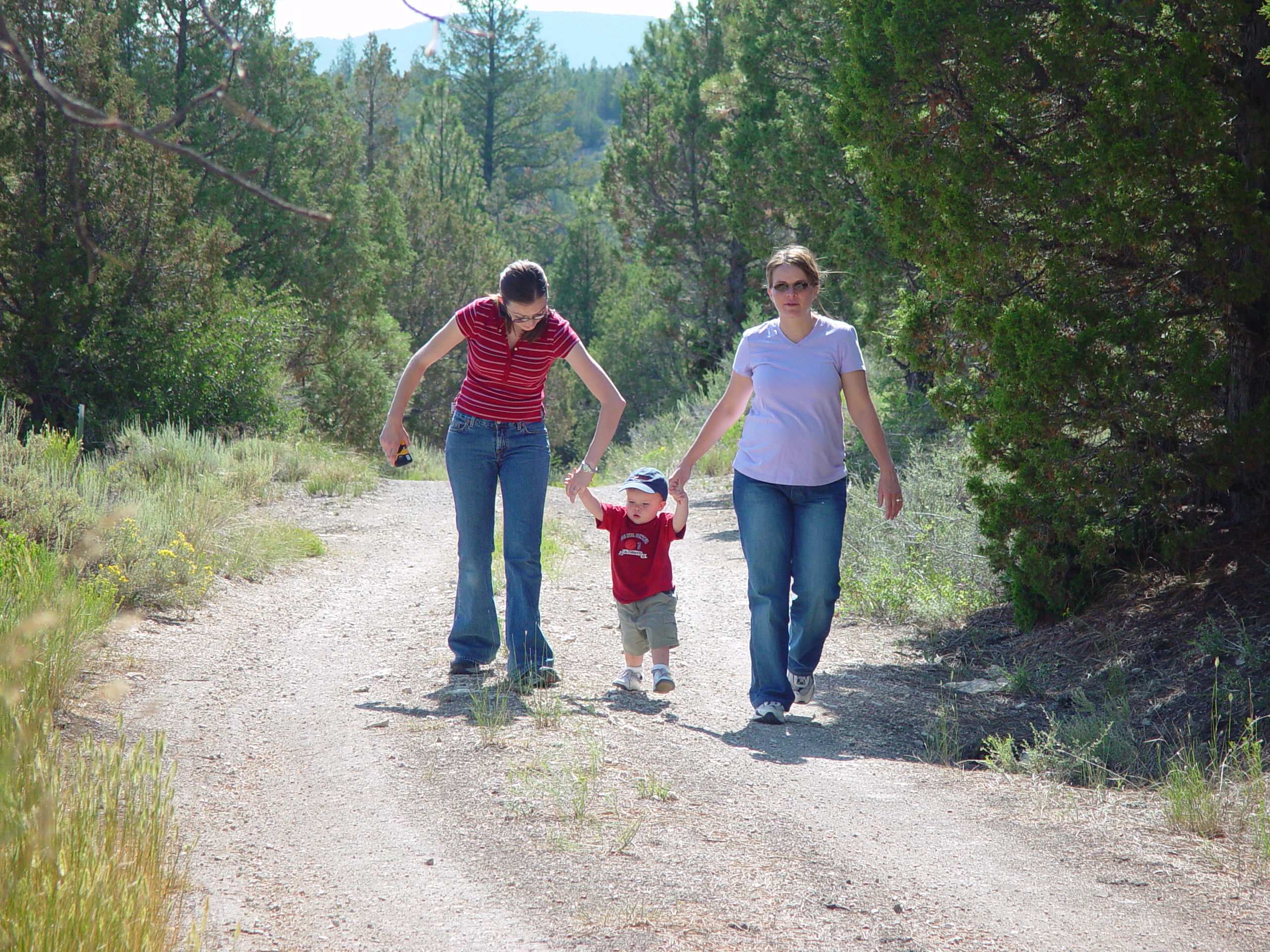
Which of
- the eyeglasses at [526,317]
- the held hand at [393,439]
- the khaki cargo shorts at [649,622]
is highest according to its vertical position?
the eyeglasses at [526,317]

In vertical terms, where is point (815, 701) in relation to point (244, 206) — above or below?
below

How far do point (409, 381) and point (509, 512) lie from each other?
0.77m

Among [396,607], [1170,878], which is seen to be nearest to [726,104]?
[396,607]

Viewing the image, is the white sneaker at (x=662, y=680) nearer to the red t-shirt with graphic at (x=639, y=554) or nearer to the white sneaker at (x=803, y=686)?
the red t-shirt with graphic at (x=639, y=554)

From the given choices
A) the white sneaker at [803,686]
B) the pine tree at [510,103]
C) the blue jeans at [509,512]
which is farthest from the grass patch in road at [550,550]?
the pine tree at [510,103]

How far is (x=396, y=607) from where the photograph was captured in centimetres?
713

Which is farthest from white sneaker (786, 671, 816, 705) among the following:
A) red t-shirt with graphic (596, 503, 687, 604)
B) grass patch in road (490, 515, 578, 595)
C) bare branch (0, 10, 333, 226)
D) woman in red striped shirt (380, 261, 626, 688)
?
bare branch (0, 10, 333, 226)

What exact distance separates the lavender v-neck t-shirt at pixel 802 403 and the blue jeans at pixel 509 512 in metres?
1.04

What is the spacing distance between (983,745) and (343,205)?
22051 mm

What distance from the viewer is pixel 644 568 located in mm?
5027

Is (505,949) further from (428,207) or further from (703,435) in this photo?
(428,207)

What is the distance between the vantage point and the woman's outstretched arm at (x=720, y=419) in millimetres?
4734

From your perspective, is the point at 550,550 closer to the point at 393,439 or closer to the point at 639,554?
the point at 639,554

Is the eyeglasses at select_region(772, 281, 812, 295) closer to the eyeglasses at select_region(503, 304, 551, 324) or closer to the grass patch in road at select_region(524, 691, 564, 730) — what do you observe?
the eyeglasses at select_region(503, 304, 551, 324)
